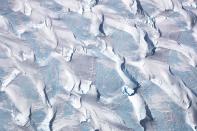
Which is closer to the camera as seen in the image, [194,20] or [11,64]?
[11,64]

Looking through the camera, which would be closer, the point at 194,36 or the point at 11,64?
the point at 11,64

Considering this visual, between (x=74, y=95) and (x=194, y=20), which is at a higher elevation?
(x=194, y=20)

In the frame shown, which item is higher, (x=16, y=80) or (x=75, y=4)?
(x=75, y=4)

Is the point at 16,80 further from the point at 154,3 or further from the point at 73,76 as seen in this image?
the point at 154,3

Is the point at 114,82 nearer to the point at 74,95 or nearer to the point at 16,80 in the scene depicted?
the point at 74,95

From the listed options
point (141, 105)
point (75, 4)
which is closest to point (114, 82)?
point (141, 105)

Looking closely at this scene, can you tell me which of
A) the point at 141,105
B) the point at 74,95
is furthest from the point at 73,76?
the point at 141,105
